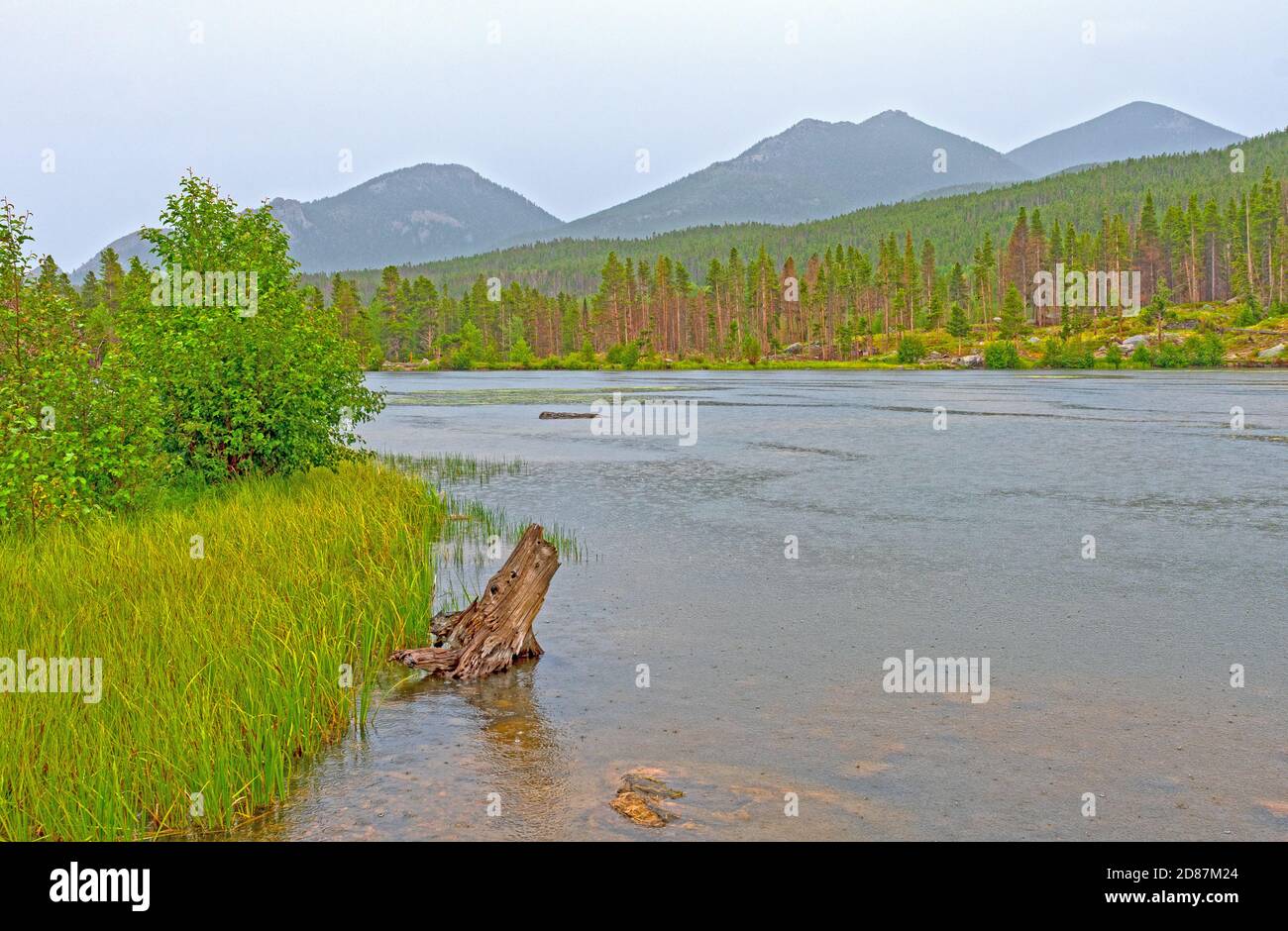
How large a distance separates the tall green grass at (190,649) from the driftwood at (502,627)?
2.39 ft

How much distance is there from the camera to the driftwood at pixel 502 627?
1126cm

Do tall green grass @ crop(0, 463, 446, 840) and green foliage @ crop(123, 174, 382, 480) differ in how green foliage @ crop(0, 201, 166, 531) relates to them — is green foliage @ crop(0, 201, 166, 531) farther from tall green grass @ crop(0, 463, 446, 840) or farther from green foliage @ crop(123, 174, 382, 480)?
green foliage @ crop(123, 174, 382, 480)

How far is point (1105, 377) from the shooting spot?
87938 millimetres

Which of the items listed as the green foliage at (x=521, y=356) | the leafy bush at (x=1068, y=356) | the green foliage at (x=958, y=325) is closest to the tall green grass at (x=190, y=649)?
the leafy bush at (x=1068, y=356)

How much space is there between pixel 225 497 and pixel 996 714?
51.3 ft

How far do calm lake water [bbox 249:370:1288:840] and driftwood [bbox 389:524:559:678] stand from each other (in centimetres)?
32

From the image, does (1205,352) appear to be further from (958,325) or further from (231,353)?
(231,353)

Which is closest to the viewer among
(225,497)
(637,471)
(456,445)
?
(225,497)

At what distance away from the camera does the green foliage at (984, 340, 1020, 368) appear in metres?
119

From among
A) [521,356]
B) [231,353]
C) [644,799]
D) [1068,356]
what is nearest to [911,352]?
[1068,356]
